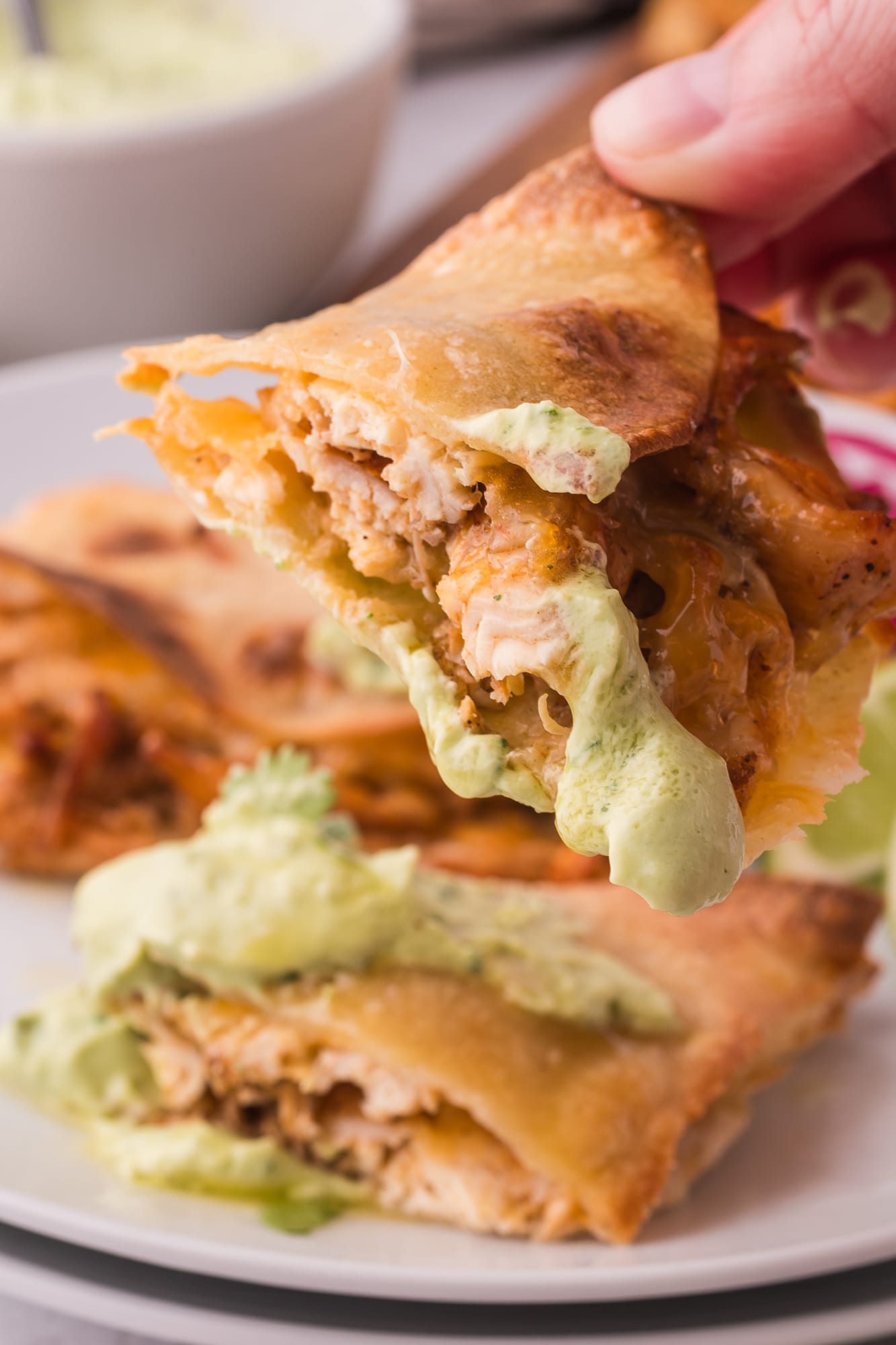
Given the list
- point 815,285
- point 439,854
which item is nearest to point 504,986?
point 439,854

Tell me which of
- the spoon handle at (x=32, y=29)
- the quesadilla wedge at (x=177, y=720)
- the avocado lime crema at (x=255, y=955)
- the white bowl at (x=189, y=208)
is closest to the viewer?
the avocado lime crema at (x=255, y=955)

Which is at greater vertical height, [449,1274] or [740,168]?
[740,168]

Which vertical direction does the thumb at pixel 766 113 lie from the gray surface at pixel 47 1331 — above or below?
above

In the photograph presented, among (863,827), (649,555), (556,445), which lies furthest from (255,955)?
(863,827)

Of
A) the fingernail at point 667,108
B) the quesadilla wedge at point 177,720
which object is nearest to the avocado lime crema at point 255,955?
the quesadilla wedge at point 177,720

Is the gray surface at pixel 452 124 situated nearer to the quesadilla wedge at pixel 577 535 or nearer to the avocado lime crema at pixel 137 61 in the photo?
the avocado lime crema at pixel 137 61

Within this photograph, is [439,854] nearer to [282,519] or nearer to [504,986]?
[504,986]
